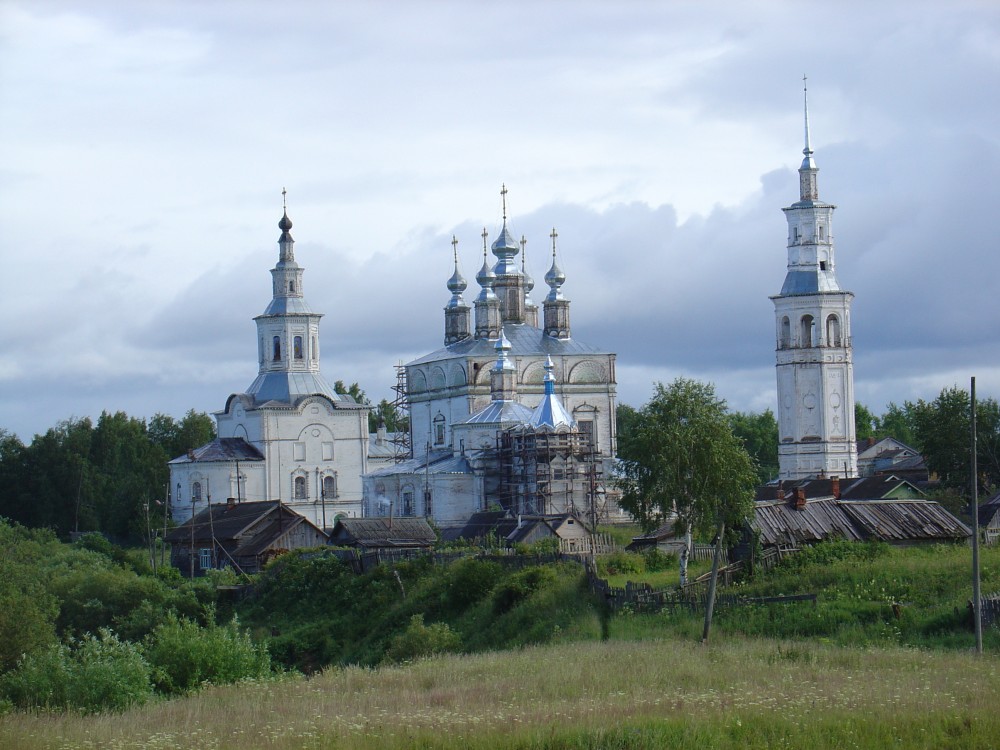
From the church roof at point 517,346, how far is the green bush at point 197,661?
3372 cm

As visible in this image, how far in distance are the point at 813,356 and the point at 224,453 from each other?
21.8 m

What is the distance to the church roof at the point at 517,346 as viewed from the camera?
60156 mm

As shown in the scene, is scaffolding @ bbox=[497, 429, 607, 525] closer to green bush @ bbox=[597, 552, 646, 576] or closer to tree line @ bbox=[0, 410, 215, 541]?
green bush @ bbox=[597, 552, 646, 576]

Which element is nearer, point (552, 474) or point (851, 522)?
point (851, 522)

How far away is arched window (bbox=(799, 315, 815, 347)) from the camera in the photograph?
62594mm

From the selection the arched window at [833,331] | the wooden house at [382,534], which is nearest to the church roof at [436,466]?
the wooden house at [382,534]

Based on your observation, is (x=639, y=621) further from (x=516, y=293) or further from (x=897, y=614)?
(x=516, y=293)

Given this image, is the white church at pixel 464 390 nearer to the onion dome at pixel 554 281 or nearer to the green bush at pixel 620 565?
the onion dome at pixel 554 281

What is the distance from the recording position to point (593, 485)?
48.8 m

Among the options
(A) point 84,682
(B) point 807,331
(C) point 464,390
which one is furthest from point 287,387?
(A) point 84,682

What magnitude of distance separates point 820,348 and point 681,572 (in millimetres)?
32164

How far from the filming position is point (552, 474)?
51188 millimetres

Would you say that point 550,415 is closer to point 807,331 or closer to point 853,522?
point 807,331

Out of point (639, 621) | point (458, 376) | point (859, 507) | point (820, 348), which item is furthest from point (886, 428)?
point (639, 621)
